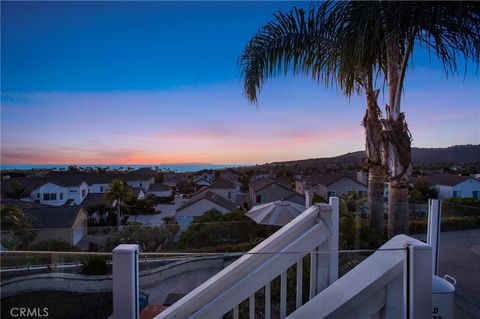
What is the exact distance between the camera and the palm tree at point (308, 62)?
498 cm

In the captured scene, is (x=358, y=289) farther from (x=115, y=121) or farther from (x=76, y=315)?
(x=115, y=121)

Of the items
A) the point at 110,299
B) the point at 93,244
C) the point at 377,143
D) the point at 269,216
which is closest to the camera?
the point at 110,299

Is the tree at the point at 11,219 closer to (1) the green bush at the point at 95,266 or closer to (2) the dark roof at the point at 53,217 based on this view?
(2) the dark roof at the point at 53,217

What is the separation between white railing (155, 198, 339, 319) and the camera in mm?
1840

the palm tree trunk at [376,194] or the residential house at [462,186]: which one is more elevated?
the palm tree trunk at [376,194]

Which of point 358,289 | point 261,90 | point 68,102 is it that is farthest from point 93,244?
point 68,102

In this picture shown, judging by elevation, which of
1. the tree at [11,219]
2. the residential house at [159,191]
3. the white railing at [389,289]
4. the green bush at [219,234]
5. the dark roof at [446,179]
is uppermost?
the white railing at [389,289]

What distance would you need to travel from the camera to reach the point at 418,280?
1.48 m

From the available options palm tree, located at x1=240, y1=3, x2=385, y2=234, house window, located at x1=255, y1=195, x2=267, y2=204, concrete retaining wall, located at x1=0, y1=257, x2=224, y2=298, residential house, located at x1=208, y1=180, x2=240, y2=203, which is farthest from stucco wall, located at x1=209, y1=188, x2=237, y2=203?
concrete retaining wall, located at x1=0, y1=257, x2=224, y2=298

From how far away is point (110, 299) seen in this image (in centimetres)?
158

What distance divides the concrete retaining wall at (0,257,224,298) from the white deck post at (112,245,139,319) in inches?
11.6

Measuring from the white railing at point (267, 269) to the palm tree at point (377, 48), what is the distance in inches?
115

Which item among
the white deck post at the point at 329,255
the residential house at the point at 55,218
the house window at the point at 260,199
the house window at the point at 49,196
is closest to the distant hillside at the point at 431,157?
the white deck post at the point at 329,255

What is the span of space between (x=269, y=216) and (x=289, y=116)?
24.0ft
